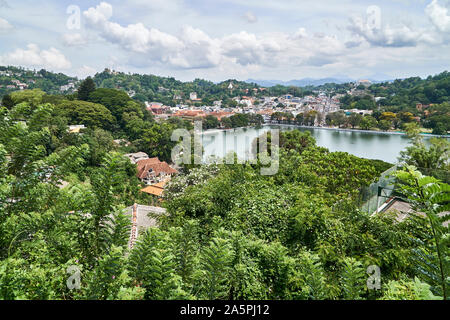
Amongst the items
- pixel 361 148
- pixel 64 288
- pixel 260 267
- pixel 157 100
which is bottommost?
pixel 361 148

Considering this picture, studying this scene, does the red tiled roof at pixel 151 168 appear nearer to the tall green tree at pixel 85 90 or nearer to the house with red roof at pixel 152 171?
the house with red roof at pixel 152 171

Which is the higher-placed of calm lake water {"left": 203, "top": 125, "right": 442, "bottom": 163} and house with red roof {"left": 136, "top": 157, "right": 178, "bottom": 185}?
calm lake water {"left": 203, "top": 125, "right": 442, "bottom": 163}

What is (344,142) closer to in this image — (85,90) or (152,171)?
(152,171)

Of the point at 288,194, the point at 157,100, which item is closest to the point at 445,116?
the point at 288,194

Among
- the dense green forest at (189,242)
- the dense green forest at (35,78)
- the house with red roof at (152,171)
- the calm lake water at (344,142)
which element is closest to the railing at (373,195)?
the dense green forest at (189,242)

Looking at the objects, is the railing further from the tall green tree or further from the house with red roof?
the tall green tree

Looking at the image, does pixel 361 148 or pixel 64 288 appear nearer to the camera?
pixel 64 288

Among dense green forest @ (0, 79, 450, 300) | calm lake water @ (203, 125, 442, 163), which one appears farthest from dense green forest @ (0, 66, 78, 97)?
dense green forest @ (0, 79, 450, 300)

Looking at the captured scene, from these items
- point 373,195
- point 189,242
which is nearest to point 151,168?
point 373,195
